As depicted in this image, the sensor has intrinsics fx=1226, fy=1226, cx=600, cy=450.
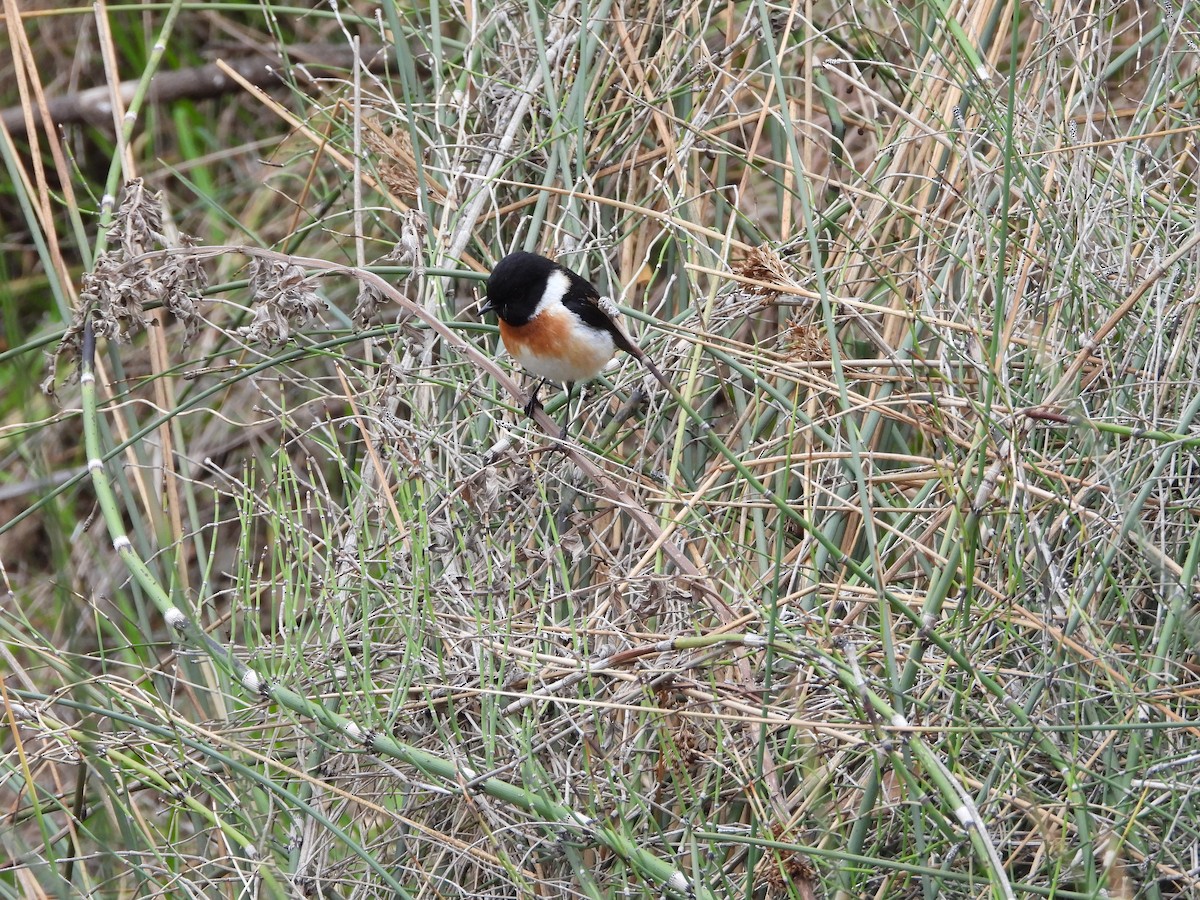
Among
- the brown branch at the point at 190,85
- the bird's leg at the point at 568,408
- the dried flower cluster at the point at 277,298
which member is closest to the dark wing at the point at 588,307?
the bird's leg at the point at 568,408

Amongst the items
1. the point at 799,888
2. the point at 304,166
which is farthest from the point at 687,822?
the point at 304,166

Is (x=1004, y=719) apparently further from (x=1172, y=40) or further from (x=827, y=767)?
(x=1172, y=40)

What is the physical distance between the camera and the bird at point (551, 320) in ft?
9.49

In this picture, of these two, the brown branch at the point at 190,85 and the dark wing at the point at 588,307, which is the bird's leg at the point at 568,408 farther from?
the brown branch at the point at 190,85

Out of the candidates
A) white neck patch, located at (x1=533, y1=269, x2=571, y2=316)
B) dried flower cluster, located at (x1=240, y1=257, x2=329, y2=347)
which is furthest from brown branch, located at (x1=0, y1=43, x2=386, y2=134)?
dried flower cluster, located at (x1=240, y1=257, x2=329, y2=347)

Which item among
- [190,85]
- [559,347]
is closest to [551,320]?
[559,347]

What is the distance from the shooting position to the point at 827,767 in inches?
85.2

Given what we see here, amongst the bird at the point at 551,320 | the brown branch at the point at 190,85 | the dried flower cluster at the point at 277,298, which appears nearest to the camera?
the dried flower cluster at the point at 277,298

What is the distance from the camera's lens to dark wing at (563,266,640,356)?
2916 mm

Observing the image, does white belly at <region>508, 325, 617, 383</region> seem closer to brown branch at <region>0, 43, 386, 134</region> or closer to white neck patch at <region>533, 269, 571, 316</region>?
white neck patch at <region>533, 269, 571, 316</region>

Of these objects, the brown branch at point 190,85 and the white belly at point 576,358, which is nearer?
the white belly at point 576,358

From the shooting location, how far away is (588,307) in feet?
9.70

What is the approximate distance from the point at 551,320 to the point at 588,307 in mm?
123

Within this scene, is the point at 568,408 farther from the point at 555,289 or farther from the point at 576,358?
the point at 555,289
